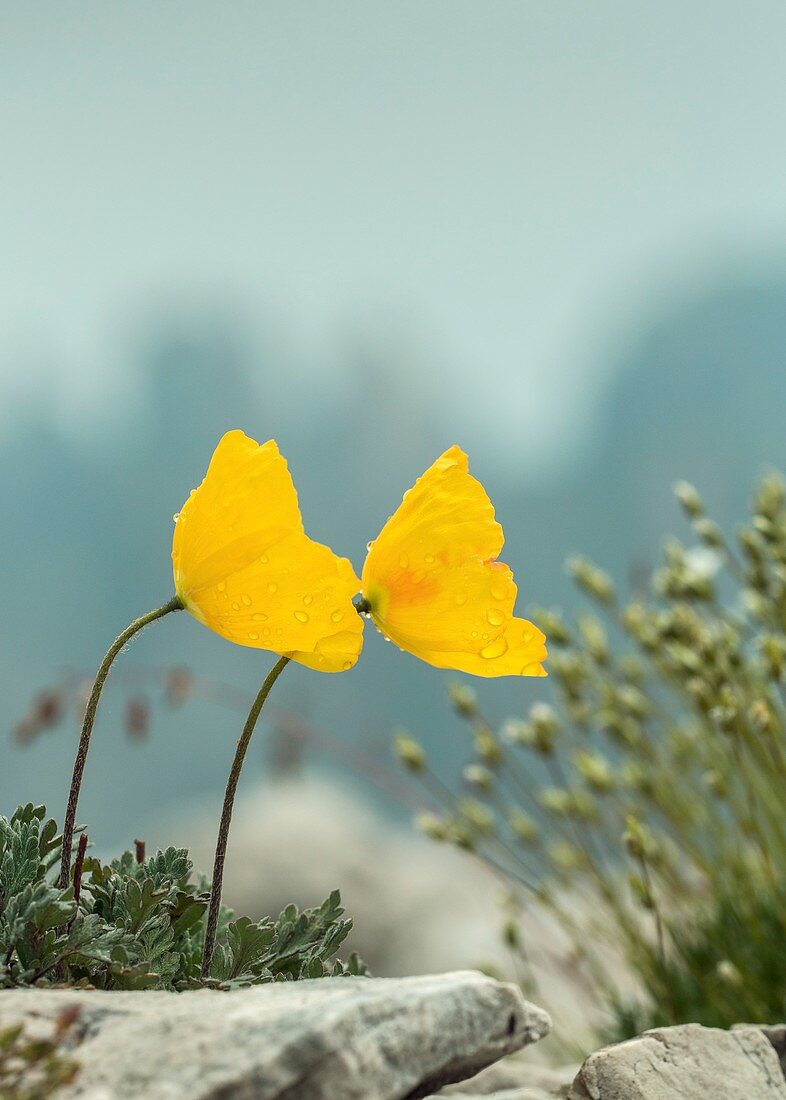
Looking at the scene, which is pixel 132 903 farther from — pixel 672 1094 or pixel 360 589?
pixel 672 1094

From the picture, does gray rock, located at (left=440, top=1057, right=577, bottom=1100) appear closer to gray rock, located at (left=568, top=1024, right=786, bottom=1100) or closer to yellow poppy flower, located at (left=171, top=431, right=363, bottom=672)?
gray rock, located at (left=568, top=1024, right=786, bottom=1100)

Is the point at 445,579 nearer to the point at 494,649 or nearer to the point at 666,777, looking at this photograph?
the point at 494,649

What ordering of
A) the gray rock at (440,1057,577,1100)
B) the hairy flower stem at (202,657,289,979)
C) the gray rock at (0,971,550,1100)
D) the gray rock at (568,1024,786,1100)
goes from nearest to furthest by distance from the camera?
the gray rock at (0,971,550,1100)
the hairy flower stem at (202,657,289,979)
the gray rock at (568,1024,786,1100)
the gray rock at (440,1057,577,1100)

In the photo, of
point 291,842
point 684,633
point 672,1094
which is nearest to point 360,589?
point 672,1094

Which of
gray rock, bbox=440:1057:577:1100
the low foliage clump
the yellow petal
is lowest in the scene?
gray rock, bbox=440:1057:577:1100

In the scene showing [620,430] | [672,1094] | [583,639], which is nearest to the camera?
[672,1094]

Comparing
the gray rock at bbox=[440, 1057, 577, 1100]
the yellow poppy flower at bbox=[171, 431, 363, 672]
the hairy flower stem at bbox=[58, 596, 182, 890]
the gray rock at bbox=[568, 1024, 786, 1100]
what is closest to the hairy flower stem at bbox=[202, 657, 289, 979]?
the yellow poppy flower at bbox=[171, 431, 363, 672]

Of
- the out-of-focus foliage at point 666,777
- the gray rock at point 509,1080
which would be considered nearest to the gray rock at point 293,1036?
the gray rock at point 509,1080
